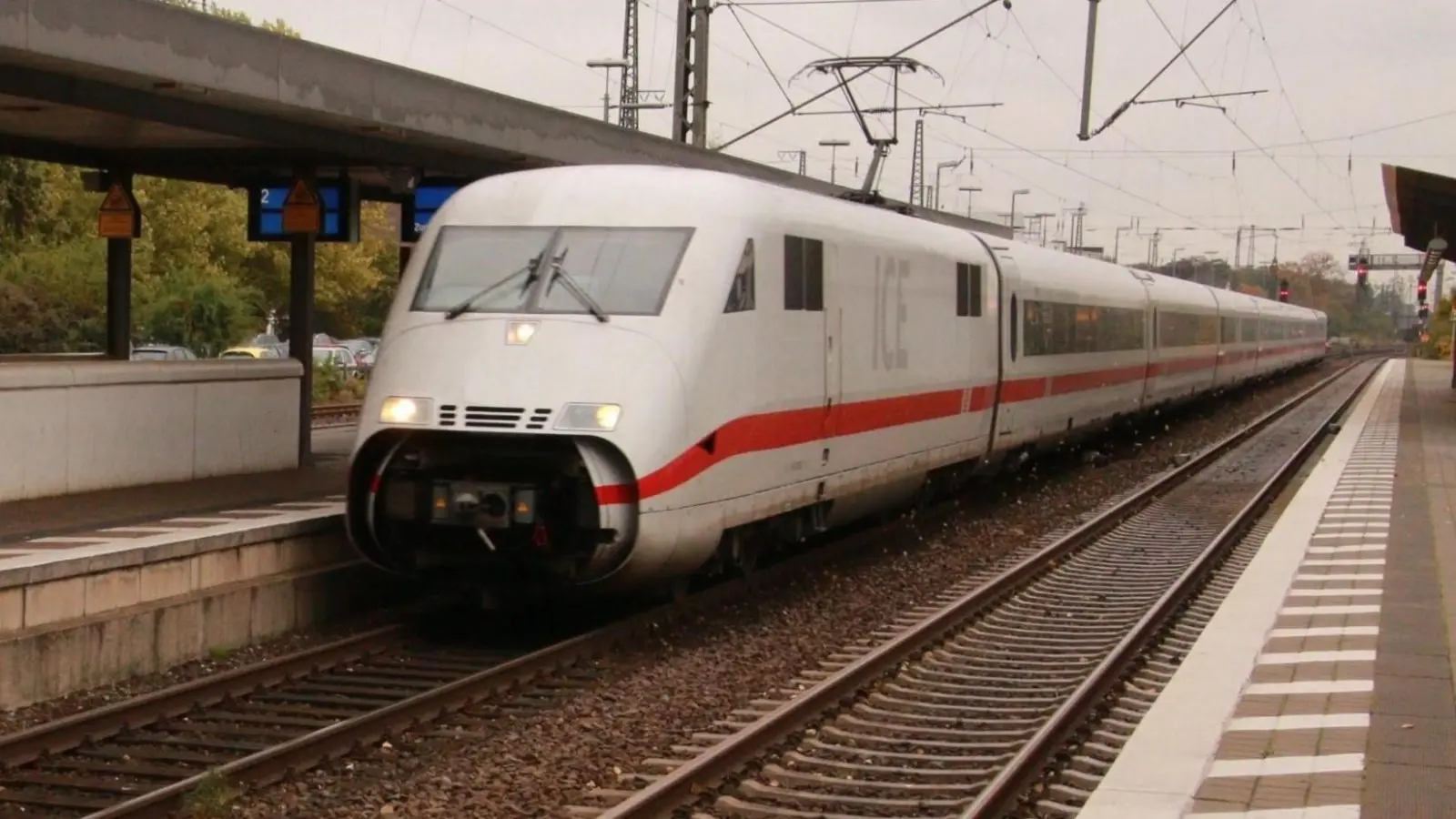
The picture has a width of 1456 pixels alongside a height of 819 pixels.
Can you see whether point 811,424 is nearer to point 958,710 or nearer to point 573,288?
point 573,288

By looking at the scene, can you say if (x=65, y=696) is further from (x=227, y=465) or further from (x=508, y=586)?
(x=227, y=465)

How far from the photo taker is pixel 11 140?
48.1ft

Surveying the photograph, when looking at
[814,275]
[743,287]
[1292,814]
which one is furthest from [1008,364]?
[1292,814]

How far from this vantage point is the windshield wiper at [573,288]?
10.2 metres

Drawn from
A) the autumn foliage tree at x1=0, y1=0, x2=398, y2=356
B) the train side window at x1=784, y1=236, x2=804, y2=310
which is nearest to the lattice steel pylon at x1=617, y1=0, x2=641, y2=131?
the autumn foliage tree at x1=0, y1=0, x2=398, y2=356

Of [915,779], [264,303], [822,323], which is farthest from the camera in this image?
[264,303]

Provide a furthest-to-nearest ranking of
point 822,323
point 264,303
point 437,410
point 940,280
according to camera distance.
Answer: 1. point 264,303
2. point 940,280
3. point 822,323
4. point 437,410

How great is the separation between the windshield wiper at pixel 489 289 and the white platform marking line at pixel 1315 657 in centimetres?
484

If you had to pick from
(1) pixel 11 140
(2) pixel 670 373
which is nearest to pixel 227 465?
(1) pixel 11 140

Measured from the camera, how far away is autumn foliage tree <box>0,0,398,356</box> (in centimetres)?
3744

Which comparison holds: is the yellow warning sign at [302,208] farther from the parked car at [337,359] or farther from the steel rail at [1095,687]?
the parked car at [337,359]

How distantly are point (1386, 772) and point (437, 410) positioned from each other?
5.43 m

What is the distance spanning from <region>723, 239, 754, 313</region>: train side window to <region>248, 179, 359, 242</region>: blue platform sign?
6133 millimetres

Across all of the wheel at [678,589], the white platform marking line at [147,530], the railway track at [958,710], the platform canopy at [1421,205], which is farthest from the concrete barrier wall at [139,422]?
the platform canopy at [1421,205]
